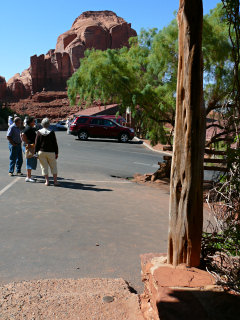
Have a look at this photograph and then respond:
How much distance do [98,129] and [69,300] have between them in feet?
81.5

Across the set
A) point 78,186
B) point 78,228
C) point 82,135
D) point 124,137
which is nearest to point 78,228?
point 78,228

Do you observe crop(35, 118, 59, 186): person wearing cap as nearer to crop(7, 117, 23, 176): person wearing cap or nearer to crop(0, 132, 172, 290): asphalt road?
crop(0, 132, 172, 290): asphalt road

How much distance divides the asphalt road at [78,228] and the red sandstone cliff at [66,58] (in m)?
117

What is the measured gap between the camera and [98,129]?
2806 cm

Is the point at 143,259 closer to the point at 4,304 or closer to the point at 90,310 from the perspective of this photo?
the point at 90,310

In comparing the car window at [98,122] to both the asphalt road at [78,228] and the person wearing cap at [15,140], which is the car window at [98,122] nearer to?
the asphalt road at [78,228]

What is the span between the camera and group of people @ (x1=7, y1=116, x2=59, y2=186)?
9141mm

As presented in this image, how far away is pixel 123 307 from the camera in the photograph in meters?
3.46

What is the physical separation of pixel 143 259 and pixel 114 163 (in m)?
12.4

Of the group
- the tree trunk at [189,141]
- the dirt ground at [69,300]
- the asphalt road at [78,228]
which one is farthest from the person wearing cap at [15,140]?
the tree trunk at [189,141]

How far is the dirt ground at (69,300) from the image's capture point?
3295 millimetres

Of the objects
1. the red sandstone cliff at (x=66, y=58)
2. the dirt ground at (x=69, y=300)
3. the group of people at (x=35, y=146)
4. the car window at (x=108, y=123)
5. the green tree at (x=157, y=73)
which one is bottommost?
the dirt ground at (x=69, y=300)

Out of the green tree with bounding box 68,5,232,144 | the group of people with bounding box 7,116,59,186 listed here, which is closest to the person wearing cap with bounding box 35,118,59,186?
the group of people with bounding box 7,116,59,186

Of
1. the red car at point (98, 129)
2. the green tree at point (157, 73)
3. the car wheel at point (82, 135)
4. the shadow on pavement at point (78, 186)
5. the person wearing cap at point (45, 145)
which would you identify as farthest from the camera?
the car wheel at point (82, 135)
